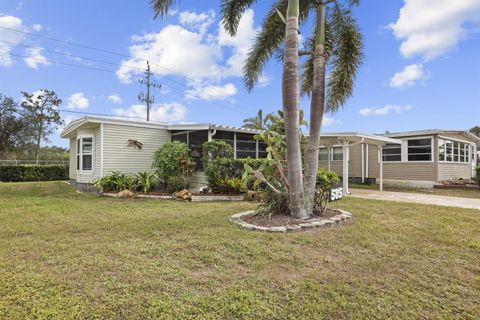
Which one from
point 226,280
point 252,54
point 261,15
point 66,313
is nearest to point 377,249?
point 226,280

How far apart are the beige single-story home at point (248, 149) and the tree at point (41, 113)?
57.7 ft

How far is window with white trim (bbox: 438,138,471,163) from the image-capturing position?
14.3m

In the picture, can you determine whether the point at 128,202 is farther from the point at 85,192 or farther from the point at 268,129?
the point at 268,129

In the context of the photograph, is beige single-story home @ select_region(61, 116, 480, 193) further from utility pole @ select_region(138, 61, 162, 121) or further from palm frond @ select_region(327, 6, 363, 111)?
utility pole @ select_region(138, 61, 162, 121)

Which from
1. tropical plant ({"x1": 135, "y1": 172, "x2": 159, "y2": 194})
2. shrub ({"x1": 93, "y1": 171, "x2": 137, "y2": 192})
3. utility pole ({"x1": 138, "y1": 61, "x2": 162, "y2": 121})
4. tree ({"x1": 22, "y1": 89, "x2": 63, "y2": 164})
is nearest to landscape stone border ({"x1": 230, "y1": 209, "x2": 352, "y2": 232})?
tropical plant ({"x1": 135, "y1": 172, "x2": 159, "y2": 194})

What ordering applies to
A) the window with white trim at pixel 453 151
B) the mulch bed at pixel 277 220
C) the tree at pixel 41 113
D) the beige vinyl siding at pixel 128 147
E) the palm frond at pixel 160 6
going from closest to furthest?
the mulch bed at pixel 277 220 → the palm frond at pixel 160 6 → the beige vinyl siding at pixel 128 147 → the window with white trim at pixel 453 151 → the tree at pixel 41 113

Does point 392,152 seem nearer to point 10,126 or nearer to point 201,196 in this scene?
point 201,196

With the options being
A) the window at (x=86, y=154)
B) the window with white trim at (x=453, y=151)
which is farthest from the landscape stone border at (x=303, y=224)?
the window with white trim at (x=453, y=151)

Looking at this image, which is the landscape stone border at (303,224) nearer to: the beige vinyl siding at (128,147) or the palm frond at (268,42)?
the palm frond at (268,42)

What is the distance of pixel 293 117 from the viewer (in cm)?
534

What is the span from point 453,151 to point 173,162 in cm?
1523

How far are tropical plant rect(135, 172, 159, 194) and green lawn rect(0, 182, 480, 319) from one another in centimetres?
431

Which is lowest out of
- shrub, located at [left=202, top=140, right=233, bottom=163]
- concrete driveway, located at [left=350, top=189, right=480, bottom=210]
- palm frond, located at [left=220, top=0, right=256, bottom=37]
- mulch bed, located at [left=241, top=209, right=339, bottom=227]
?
concrete driveway, located at [left=350, top=189, right=480, bottom=210]

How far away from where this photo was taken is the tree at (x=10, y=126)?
83.4 feet
